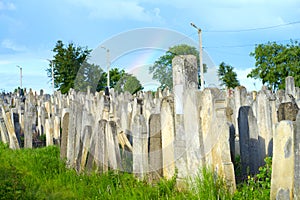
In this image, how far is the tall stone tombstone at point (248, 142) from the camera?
18.5 ft

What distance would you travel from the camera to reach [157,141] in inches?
231

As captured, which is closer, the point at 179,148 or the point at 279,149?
the point at 279,149

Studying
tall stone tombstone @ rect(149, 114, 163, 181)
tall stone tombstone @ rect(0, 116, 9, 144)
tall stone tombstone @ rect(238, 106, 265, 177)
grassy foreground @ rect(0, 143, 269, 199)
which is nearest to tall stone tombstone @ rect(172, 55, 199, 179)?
grassy foreground @ rect(0, 143, 269, 199)

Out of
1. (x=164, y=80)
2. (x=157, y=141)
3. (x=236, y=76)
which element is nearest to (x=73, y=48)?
(x=236, y=76)

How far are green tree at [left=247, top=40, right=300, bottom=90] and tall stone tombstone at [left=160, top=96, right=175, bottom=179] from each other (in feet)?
129

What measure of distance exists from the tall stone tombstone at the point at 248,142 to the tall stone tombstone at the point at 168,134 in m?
1.08

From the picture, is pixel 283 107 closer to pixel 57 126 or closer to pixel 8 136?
pixel 57 126

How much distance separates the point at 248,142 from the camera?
226 inches

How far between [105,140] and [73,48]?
32914 mm

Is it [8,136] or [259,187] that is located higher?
[8,136]

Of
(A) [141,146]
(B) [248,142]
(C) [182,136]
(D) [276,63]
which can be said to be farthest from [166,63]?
(D) [276,63]

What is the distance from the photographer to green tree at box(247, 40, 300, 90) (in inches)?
1731

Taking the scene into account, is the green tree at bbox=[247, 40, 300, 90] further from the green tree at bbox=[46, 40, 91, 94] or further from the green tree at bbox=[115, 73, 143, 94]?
the green tree at bbox=[115, 73, 143, 94]

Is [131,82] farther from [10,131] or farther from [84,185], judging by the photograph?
[84,185]
